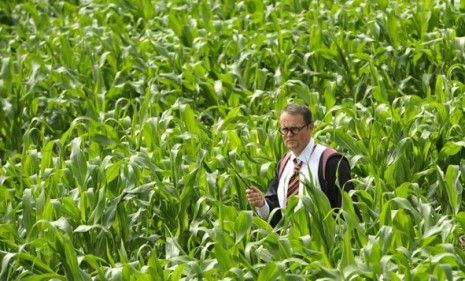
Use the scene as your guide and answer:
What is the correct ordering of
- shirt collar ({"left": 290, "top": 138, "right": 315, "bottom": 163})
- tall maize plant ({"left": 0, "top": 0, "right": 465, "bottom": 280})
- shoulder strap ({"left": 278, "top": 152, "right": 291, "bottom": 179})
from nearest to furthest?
1. tall maize plant ({"left": 0, "top": 0, "right": 465, "bottom": 280})
2. shirt collar ({"left": 290, "top": 138, "right": 315, "bottom": 163})
3. shoulder strap ({"left": 278, "top": 152, "right": 291, "bottom": 179})

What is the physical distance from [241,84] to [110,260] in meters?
3.37

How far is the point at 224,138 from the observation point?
28.6ft

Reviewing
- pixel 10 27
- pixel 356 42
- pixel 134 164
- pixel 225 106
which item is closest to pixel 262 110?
pixel 225 106

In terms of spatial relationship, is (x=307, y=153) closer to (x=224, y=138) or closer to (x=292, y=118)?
(x=292, y=118)

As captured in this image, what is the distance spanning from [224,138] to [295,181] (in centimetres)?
176

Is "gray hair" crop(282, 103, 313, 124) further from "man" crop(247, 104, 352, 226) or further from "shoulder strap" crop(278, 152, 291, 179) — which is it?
"shoulder strap" crop(278, 152, 291, 179)

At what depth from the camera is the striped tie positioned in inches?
274

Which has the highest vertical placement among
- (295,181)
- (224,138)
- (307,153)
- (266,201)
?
(307,153)

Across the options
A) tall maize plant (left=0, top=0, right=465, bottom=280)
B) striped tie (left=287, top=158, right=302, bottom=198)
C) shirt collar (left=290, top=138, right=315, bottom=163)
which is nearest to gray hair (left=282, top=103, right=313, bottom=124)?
shirt collar (left=290, top=138, right=315, bottom=163)

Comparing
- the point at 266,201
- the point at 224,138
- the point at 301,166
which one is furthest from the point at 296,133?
the point at 224,138

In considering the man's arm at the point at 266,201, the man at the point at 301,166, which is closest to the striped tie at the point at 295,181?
the man at the point at 301,166

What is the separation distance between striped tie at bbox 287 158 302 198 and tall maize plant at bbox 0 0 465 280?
0.13 m

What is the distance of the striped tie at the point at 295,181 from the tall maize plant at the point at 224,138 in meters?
0.13

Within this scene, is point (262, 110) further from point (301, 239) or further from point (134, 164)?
point (301, 239)
